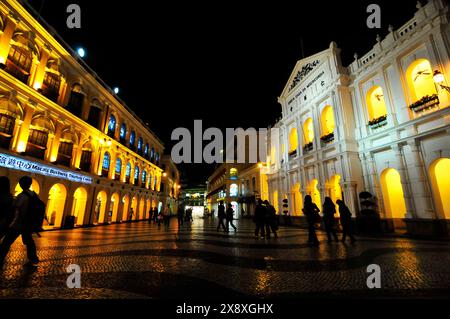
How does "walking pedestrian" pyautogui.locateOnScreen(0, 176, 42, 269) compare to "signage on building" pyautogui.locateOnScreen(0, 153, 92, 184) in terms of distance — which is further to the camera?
"signage on building" pyautogui.locateOnScreen(0, 153, 92, 184)

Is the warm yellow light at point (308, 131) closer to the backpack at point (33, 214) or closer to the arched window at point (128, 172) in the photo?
the backpack at point (33, 214)

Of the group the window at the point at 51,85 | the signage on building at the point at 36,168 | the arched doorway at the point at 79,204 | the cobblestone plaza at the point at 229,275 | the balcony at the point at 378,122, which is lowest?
the cobblestone plaza at the point at 229,275

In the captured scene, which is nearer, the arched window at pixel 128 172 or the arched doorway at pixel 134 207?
the arched window at pixel 128 172

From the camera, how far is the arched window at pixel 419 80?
1107 centimetres

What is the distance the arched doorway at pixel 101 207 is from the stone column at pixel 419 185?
2374cm

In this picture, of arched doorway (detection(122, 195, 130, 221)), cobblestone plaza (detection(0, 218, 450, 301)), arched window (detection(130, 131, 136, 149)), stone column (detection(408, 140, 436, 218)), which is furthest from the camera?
arched window (detection(130, 131, 136, 149))

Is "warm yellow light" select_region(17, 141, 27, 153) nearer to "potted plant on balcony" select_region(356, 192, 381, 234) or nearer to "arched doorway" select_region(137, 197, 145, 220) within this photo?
"arched doorway" select_region(137, 197, 145, 220)

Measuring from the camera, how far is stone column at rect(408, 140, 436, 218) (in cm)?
995

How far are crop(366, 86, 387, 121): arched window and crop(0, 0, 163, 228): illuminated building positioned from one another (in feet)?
68.3

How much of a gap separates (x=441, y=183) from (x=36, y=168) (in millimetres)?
23046

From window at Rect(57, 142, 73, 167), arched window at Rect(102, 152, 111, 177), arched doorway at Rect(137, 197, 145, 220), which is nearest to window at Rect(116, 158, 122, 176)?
arched window at Rect(102, 152, 111, 177)

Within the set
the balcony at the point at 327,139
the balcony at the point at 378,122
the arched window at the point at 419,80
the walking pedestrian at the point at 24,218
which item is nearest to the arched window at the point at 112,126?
the walking pedestrian at the point at 24,218

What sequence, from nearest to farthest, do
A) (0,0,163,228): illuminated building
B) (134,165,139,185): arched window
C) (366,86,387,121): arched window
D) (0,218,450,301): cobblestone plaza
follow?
(0,218,450,301): cobblestone plaza
(0,0,163,228): illuminated building
(366,86,387,121): arched window
(134,165,139,185): arched window
